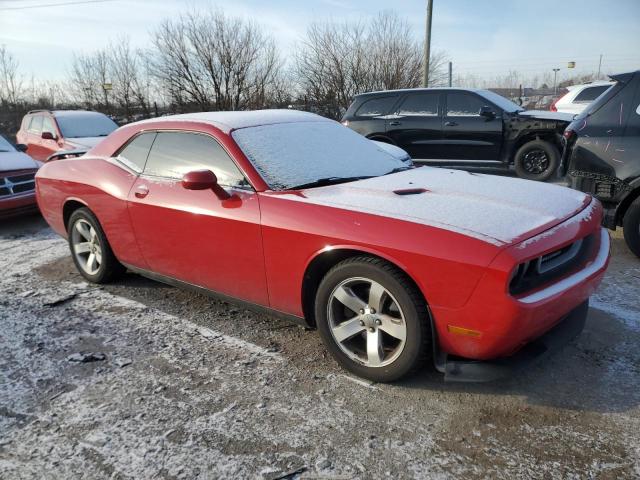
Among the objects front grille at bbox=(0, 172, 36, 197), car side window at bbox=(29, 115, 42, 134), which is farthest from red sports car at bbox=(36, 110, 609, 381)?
car side window at bbox=(29, 115, 42, 134)

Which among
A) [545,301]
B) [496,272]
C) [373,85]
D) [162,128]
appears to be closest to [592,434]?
[545,301]

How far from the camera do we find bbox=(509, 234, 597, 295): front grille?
7.31 feet

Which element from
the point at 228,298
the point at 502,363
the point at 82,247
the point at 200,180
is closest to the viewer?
the point at 502,363

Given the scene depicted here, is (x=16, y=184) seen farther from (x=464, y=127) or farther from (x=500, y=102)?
(x=500, y=102)

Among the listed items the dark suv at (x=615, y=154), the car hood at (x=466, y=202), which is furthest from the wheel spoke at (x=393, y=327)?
the dark suv at (x=615, y=154)

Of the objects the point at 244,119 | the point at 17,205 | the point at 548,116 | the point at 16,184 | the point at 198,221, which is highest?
the point at 244,119

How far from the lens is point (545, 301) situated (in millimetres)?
2217

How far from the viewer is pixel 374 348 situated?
2.58 m

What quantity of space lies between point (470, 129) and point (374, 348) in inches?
277

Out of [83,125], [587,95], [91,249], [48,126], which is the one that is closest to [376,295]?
[91,249]

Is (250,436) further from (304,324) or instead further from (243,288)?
(243,288)

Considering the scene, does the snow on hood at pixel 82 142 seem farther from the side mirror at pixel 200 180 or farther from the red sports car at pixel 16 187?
the side mirror at pixel 200 180

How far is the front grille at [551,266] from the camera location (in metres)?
2.23

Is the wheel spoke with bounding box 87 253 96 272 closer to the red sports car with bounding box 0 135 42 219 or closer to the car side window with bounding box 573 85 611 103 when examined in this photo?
the red sports car with bounding box 0 135 42 219
